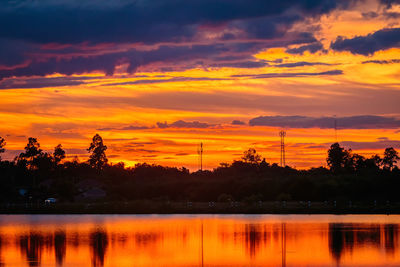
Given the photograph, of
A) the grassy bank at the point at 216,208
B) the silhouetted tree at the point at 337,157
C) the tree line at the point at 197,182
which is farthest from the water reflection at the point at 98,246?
the silhouetted tree at the point at 337,157

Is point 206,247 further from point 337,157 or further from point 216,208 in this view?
point 337,157

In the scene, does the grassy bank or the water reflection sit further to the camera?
the grassy bank

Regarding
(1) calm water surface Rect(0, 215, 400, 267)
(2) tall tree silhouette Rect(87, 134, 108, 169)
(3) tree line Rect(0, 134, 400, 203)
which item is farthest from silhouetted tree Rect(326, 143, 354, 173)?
(1) calm water surface Rect(0, 215, 400, 267)

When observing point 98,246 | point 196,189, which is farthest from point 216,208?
point 98,246

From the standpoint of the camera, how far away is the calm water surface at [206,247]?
41375 mm

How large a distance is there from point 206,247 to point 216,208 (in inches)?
2486

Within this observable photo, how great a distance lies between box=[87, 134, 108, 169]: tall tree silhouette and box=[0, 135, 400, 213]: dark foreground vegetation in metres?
0.29

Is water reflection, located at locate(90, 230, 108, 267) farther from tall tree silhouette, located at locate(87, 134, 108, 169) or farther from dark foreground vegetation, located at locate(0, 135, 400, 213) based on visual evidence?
tall tree silhouette, located at locate(87, 134, 108, 169)

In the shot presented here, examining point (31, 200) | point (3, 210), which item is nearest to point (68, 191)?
point (31, 200)

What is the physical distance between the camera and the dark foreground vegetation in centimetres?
11544

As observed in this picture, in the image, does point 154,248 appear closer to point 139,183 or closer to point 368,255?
point 368,255

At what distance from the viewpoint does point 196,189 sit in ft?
500

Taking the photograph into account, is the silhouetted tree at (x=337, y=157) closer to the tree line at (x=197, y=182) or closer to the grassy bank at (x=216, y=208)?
the tree line at (x=197, y=182)

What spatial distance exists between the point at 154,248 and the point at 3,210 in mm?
80950
